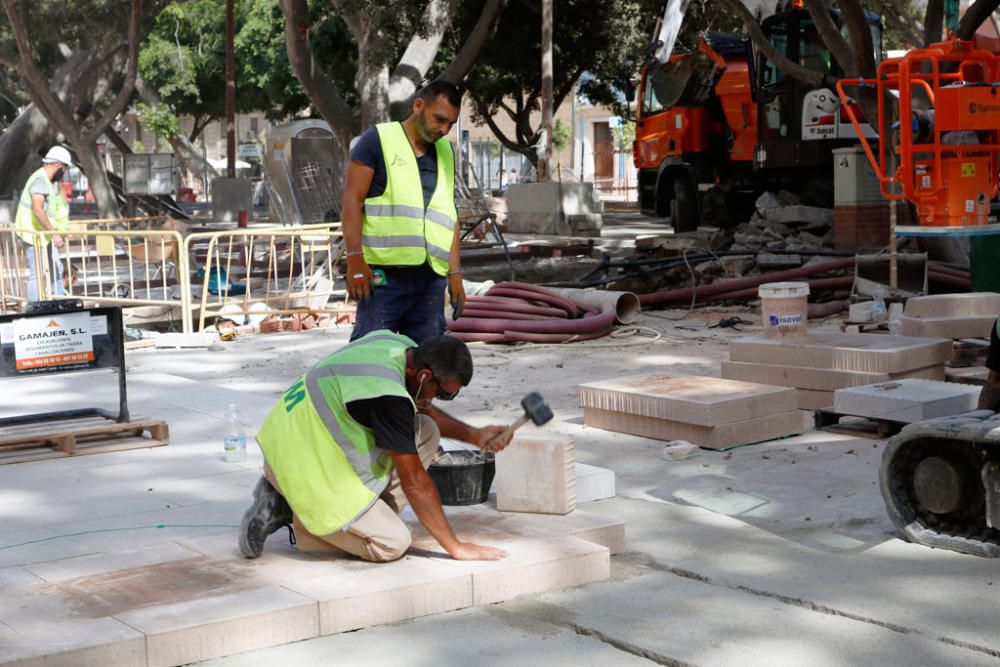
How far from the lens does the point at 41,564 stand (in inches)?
208

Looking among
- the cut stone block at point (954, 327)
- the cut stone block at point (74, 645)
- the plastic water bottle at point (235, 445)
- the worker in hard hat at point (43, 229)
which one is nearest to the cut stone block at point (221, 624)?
the cut stone block at point (74, 645)

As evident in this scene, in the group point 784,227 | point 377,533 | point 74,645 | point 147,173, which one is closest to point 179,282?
point 784,227

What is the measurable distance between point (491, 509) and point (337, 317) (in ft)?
29.1

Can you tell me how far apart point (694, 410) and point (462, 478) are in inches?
81.9

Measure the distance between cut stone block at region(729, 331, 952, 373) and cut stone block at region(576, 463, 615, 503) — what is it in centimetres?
255

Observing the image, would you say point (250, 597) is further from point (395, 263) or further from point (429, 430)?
point (395, 263)

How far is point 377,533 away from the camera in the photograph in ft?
16.3

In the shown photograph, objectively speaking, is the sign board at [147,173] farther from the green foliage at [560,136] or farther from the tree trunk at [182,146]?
the green foliage at [560,136]

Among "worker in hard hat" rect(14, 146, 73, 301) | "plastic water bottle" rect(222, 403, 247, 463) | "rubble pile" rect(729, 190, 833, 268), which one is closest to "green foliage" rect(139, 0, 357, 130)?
"rubble pile" rect(729, 190, 833, 268)

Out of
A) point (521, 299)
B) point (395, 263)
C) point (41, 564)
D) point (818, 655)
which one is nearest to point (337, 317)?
point (521, 299)

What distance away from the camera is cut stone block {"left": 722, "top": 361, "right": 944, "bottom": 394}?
27.5ft

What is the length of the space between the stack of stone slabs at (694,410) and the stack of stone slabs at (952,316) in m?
1.87

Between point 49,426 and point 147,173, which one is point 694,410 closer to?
point 49,426

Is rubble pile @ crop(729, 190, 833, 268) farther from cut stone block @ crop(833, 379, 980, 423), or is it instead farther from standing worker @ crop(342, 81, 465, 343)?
standing worker @ crop(342, 81, 465, 343)
